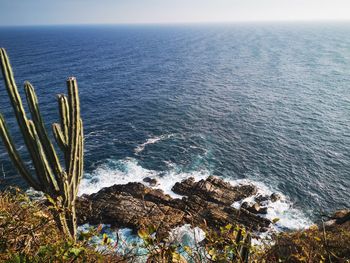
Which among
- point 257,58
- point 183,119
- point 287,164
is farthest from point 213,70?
point 287,164

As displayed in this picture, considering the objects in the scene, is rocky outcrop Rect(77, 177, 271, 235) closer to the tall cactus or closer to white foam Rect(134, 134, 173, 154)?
white foam Rect(134, 134, 173, 154)

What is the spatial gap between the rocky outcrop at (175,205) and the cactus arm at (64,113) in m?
18.0

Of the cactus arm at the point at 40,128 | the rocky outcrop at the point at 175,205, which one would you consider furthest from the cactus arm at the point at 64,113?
the rocky outcrop at the point at 175,205

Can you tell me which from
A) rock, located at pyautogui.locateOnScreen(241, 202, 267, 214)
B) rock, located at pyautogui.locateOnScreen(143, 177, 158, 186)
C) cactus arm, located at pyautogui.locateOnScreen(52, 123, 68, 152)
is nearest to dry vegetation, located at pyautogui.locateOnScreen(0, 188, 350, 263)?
cactus arm, located at pyautogui.locateOnScreen(52, 123, 68, 152)

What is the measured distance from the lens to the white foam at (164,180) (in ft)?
110

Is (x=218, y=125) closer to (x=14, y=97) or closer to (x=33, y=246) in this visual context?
(x=14, y=97)

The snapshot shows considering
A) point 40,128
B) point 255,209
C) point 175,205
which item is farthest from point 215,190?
point 40,128

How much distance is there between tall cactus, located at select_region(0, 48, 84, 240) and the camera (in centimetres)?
1138

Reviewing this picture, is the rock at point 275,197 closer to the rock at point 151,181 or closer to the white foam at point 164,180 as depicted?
the white foam at point 164,180

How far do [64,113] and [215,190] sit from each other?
28.4 metres

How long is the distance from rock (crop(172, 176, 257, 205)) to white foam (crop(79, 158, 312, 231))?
0.88m

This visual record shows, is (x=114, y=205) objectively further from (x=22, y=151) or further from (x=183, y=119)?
(x=183, y=119)

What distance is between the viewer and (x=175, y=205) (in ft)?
109

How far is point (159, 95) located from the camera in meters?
73.4
